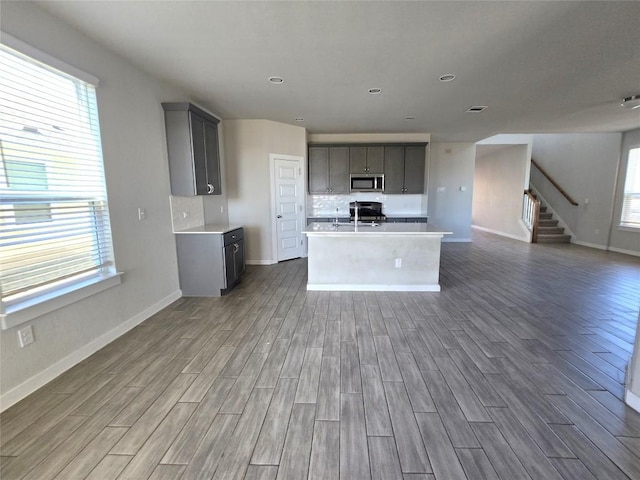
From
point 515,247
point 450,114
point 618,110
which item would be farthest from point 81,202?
point 515,247

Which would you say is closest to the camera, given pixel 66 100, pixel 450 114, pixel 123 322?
pixel 66 100

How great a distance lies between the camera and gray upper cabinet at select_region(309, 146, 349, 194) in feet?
20.3

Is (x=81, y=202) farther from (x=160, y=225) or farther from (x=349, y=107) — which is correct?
(x=349, y=107)

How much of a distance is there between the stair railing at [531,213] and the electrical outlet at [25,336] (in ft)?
30.3

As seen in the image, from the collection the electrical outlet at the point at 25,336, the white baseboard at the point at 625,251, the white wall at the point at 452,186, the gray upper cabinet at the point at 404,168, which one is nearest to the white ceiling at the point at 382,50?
the gray upper cabinet at the point at 404,168

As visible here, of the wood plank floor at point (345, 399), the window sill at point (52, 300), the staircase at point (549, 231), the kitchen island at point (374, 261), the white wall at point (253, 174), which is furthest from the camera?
the staircase at point (549, 231)

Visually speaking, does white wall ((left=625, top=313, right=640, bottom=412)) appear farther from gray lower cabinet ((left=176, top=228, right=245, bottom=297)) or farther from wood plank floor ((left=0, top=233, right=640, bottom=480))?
gray lower cabinet ((left=176, top=228, right=245, bottom=297))

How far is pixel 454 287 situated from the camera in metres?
4.10

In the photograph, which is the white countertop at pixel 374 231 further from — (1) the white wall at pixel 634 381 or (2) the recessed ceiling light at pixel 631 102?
(2) the recessed ceiling light at pixel 631 102

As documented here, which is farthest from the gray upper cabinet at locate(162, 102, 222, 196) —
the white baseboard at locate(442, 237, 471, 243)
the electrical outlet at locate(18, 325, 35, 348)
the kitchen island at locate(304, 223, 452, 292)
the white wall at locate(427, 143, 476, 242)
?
the white baseboard at locate(442, 237, 471, 243)

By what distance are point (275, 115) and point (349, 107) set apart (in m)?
1.33

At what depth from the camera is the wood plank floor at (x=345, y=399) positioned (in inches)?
56.4

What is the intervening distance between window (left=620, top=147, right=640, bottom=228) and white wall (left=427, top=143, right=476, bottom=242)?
294 cm

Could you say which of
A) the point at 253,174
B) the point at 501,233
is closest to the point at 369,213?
the point at 253,174
